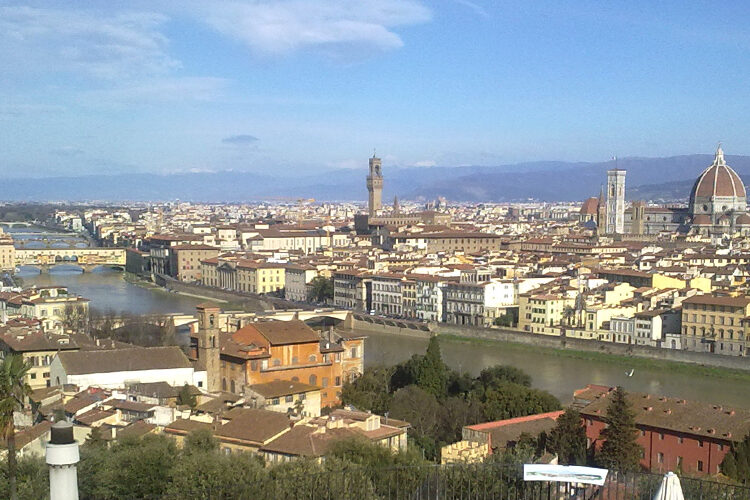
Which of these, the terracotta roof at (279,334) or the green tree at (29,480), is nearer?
the green tree at (29,480)

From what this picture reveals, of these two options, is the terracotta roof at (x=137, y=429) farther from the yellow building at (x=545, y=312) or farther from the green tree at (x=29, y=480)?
the yellow building at (x=545, y=312)

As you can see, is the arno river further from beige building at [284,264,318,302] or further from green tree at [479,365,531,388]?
beige building at [284,264,318,302]

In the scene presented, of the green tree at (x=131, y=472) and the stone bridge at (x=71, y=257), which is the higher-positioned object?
the green tree at (x=131, y=472)


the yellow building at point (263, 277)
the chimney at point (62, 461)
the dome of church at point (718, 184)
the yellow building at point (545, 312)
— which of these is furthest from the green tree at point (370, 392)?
the dome of church at point (718, 184)

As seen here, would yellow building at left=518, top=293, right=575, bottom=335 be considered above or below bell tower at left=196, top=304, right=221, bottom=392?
below

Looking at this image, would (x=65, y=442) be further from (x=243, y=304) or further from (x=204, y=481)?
(x=243, y=304)

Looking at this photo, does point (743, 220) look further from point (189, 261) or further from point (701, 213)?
point (189, 261)

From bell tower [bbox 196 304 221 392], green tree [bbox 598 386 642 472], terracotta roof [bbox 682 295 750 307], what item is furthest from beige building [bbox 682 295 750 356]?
bell tower [bbox 196 304 221 392]

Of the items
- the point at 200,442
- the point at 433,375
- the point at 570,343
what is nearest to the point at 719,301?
the point at 570,343
